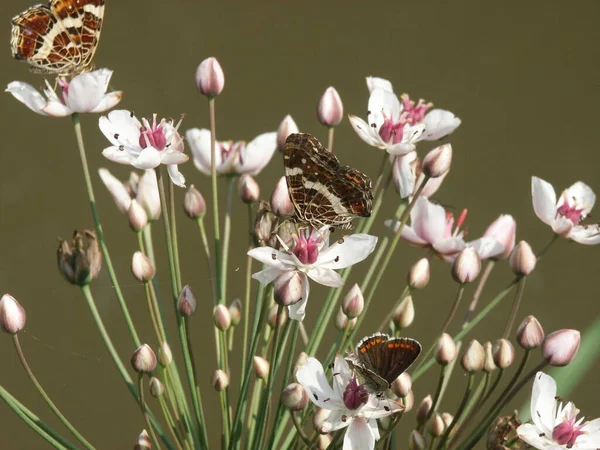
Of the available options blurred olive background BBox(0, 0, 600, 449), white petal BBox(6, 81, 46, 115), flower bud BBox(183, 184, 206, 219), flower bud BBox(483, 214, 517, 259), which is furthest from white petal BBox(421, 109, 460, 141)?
blurred olive background BBox(0, 0, 600, 449)

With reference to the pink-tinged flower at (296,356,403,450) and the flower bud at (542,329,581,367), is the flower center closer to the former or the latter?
the pink-tinged flower at (296,356,403,450)

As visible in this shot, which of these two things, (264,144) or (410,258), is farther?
(410,258)

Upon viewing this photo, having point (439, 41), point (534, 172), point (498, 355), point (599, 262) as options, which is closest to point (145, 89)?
point (439, 41)

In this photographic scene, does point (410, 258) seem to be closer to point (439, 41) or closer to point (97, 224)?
point (439, 41)

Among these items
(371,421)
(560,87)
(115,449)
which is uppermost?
(371,421)

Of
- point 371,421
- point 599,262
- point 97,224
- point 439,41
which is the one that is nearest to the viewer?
point 371,421

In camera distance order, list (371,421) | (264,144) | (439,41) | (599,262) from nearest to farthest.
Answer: (371,421) → (264,144) → (599,262) → (439,41)
